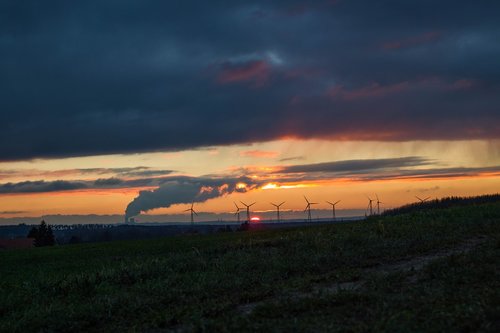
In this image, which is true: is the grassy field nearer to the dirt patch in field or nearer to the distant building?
the dirt patch in field

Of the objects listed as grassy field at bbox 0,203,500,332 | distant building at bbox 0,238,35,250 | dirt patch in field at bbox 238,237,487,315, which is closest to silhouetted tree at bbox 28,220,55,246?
distant building at bbox 0,238,35,250

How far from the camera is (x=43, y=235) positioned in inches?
4978

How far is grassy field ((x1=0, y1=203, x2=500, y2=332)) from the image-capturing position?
42.9ft

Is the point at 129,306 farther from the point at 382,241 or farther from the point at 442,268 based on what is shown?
the point at 382,241

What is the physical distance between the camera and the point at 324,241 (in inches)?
1196

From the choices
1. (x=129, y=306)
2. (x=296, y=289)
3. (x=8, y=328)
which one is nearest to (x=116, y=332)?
(x=129, y=306)

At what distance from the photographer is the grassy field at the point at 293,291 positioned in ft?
42.9

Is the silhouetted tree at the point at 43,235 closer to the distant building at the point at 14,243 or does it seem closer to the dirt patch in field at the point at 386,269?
the distant building at the point at 14,243

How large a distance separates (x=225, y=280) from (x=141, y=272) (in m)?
5.44

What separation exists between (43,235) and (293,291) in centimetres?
12190

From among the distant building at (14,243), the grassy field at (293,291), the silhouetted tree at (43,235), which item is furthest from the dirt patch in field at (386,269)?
the silhouetted tree at (43,235)

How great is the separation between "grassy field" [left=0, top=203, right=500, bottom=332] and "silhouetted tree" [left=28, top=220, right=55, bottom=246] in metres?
103

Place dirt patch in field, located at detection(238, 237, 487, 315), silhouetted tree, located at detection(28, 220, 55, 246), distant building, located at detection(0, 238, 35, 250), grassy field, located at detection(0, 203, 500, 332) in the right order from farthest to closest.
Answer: silhouetted tree, located at detection(28, 220, 55, 246)
distant building, located at detection(0, 238, 35, 250)
dirt patch in field, located at detection(238, 237, 487, 315)
grassy field, located at detection(0, 203, 500, 332)

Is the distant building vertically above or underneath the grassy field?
underneath
